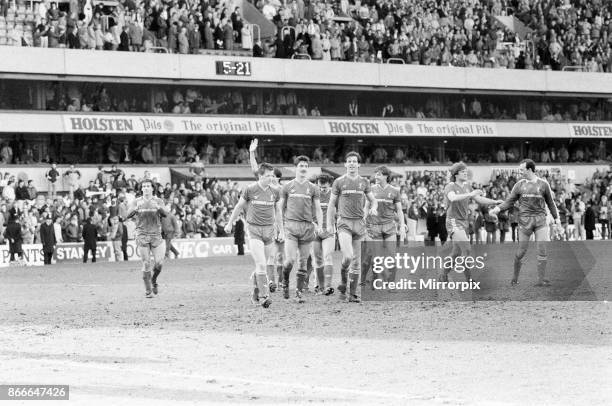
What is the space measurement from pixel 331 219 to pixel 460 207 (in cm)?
276

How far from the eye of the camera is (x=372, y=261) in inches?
829

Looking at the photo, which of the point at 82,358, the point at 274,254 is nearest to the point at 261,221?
the point at 274,254

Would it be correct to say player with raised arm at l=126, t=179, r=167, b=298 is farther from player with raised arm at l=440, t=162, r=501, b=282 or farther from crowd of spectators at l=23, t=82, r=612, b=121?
crowd of spectators at l=23, t=82, r=612, b=121

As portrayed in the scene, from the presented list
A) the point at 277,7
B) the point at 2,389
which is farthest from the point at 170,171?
the point at 2,389

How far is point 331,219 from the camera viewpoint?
750 inches

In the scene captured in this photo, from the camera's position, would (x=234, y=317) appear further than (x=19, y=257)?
No

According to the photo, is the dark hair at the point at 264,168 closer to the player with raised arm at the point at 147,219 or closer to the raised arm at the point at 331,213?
the raised arm at the point at 331,213

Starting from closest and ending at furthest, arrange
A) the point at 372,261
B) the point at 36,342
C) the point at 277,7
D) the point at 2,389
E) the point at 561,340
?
the point at 2,389 < the point at 561,340 < the point at 36,342 < the point at 372,261 < the point at 277,7

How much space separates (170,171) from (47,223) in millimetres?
12361

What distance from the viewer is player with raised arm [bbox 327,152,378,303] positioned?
19.2 m

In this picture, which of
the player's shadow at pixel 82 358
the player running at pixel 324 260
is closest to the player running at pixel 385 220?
the player running at pixel 324 260

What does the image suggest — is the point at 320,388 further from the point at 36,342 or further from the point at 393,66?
the point at 393,66

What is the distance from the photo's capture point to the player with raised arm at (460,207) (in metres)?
19.8

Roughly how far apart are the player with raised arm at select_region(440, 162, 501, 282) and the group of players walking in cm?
2
